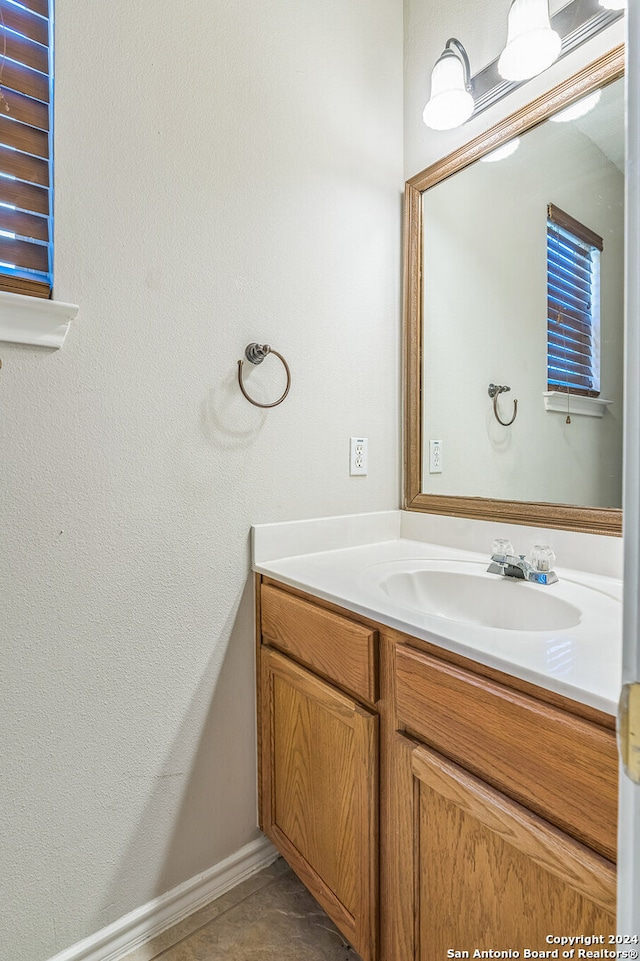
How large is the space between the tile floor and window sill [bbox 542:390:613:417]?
52.9 inches

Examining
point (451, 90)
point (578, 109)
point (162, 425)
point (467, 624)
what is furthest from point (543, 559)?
point (451, 90)

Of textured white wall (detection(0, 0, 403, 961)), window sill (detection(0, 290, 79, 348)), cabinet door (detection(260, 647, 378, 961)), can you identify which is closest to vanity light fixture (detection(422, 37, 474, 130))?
→ textured white wall (detection(0, 0, 403, 961))

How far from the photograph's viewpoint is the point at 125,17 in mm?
1013

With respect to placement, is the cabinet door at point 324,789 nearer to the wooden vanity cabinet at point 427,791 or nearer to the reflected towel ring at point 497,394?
the wooden vanity cabinet at point 427,791

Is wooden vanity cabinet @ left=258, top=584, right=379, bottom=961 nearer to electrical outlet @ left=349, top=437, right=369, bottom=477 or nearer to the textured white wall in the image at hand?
the textured white wall

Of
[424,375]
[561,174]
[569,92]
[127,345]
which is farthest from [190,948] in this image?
[569,92]

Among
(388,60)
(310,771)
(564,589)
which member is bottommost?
(310,771)

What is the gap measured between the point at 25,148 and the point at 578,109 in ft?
3.97

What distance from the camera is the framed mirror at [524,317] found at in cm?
107

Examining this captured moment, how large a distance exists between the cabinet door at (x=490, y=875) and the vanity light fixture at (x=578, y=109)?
1419 mm

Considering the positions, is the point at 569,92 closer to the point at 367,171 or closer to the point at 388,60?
the point at 367,171

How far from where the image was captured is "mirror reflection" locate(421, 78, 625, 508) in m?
1.07

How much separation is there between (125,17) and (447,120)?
83cm

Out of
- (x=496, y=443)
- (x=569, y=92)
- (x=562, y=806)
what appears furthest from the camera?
(x=496, y=443)
